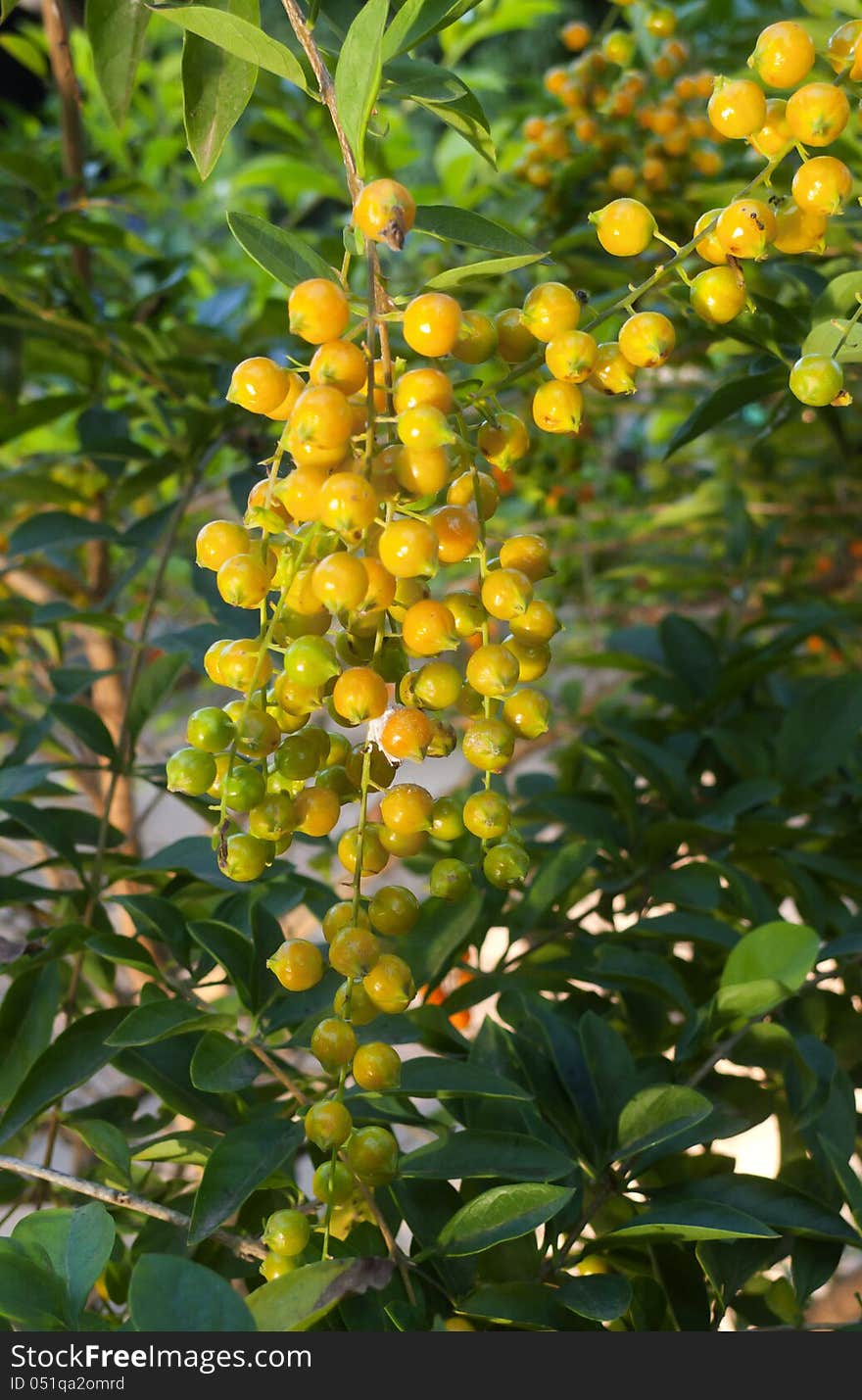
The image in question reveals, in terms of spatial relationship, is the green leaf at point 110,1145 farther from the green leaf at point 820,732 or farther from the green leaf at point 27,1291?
the green leaf at point 820,732

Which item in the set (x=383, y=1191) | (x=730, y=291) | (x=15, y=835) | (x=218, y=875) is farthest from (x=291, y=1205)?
(x=730, y=291)

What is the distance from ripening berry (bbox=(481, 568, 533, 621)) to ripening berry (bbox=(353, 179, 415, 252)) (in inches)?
4.0

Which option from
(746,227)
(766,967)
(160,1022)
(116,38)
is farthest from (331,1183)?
(116,38)

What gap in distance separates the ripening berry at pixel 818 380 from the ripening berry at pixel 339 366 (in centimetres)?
14

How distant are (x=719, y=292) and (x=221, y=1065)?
0.33 meters

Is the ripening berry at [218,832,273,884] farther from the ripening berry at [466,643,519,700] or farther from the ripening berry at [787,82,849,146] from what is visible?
the ripening berry at [787,82,849,146]

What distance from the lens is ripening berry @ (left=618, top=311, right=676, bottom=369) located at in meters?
0.36

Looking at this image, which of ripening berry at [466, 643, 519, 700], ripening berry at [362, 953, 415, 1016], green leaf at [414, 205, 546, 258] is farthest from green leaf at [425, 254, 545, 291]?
ripening berry at [362, 953, 415, 1016]

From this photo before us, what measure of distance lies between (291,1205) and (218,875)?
0.18 meters

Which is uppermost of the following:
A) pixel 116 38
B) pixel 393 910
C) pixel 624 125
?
pixel 624 125

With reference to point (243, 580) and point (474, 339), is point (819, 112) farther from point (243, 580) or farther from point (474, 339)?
point (243, 580)

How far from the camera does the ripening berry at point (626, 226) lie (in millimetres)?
379

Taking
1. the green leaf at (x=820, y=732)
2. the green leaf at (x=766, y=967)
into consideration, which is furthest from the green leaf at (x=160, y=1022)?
the green leaf at (x=820, y=732)

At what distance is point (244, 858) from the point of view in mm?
360
